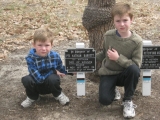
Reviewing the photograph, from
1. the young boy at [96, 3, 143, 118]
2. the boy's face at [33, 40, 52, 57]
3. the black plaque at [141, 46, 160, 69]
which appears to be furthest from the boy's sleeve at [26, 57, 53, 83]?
the black plaque at [141, 46, 160, 69]

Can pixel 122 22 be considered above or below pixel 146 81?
above

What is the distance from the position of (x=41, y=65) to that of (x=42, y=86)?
0.81 feet

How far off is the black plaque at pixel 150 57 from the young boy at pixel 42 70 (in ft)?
3.23

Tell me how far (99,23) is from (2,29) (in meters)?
3.85

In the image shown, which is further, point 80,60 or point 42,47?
point 80,60

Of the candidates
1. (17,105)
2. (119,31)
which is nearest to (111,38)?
(119,31)

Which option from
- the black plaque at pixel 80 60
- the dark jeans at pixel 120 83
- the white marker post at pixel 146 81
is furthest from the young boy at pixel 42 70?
the white marker post at pixel 146 81

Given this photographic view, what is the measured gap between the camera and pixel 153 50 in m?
3.55

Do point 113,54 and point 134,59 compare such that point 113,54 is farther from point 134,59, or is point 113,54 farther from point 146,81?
point 146,81

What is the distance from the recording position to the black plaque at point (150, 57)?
355 cm

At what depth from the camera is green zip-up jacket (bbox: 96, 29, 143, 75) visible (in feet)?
10.7

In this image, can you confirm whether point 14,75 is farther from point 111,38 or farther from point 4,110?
point 111,38

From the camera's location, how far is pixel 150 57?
3578 mm

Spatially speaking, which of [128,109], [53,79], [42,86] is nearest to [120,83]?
[128,109]
